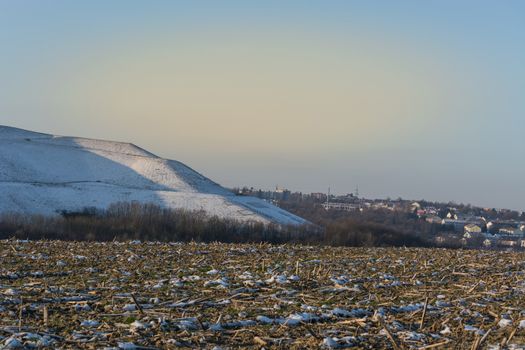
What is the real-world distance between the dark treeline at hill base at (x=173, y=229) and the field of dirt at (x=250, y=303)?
30.2 meters

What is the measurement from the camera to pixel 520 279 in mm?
16859

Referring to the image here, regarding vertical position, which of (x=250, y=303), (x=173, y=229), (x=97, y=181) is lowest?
(x=173, y=229)

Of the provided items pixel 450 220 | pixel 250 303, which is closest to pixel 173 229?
pixel 250 303

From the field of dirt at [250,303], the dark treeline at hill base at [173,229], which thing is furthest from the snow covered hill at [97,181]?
the field of dirt at [250,303]

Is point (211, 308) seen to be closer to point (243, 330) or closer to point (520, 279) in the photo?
point (243, 330)

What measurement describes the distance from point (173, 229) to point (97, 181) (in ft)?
117

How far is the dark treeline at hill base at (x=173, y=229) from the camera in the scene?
49812 mm

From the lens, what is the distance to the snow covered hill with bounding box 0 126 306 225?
245 ft

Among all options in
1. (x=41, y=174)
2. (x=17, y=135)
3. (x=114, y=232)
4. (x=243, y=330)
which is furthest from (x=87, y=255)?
(x=17, y=135)

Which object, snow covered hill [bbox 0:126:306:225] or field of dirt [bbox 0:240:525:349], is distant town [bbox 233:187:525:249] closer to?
snow covered hill [bbox 0:126:306:225]

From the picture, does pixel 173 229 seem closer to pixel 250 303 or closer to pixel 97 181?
pixel 97 181

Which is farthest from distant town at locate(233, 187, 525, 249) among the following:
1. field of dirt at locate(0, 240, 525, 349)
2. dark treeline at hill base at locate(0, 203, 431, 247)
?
field of dirt at locate(0, 240, 525, 349)

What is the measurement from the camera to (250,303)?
11781 millimetres

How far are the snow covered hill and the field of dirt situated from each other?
175 feet
